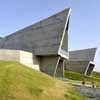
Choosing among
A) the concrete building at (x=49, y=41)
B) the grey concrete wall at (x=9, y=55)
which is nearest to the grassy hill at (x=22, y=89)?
the grey concrete wall at (x=9, y=55)

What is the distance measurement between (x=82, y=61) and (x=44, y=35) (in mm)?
25634

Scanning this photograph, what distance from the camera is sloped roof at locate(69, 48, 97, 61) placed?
184 feet

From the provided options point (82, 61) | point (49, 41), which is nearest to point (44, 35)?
Result: point (49, 41)

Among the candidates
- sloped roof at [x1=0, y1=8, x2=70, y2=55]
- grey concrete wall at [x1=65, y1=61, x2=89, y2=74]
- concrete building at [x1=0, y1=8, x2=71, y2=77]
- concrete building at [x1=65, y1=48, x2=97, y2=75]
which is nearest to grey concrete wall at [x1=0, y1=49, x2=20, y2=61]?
concrete building at [x1=0, y1=8, x2=71, y2=77]

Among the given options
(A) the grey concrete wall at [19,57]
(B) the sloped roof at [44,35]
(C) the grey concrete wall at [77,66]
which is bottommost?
(C) the grey concrete wall at [77,66]

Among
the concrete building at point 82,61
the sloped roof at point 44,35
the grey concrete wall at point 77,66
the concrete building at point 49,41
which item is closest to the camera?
the concrete building at point 49,41

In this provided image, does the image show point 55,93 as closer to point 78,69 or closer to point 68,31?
point 68,31

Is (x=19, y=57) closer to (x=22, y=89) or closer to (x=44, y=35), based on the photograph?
(x=44, y=35)

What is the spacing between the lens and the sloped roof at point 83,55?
55969 mm

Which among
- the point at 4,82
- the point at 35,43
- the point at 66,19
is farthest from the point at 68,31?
the point at 4,82

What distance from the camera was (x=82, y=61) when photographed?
55.9 m

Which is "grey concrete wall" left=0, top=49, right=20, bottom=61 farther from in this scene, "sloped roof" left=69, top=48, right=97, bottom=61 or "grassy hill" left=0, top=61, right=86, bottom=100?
"sloped roof" left=69, top=48, right=97, bottom=61

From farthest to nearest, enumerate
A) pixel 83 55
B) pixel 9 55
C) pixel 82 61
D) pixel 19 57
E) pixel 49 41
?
pixel 83 55
pixel 82 61
pixel 49 41
pixel 19 57
pixel 9 55

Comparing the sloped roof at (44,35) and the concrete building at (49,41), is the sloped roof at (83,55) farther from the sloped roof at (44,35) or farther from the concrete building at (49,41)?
the sloped roof at (44,35)
